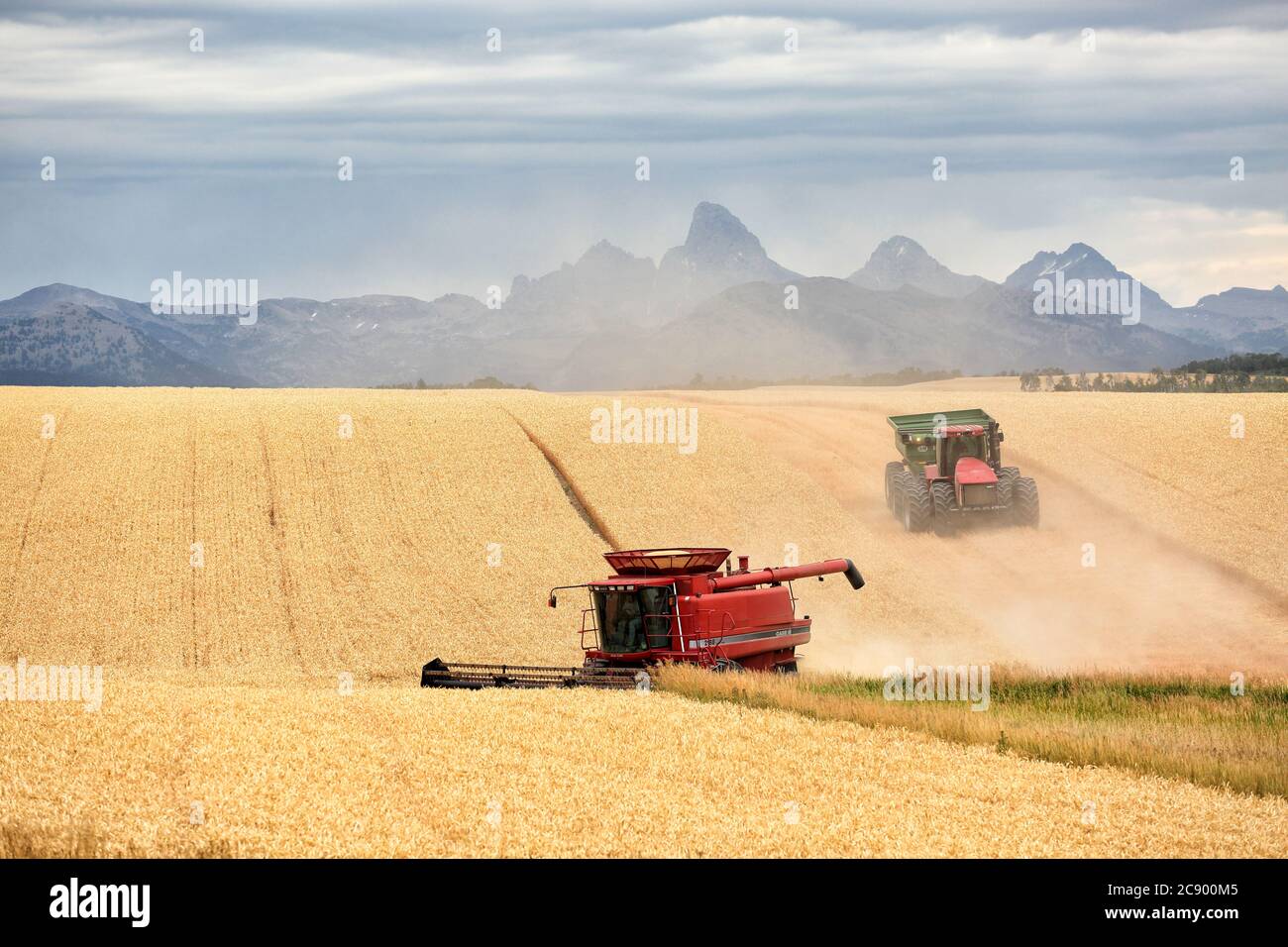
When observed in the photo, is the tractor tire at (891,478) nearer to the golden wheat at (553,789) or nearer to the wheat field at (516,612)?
the wheat field at (516,612)

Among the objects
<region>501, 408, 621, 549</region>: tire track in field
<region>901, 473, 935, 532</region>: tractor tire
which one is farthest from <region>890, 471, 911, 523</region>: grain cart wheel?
<region>501, 408, 621, 549</region>: tire track in field

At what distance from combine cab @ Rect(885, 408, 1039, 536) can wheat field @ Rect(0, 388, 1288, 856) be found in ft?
3.10

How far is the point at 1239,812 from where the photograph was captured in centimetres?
1337

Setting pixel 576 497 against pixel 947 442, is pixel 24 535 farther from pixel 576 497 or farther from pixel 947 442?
pixel 947 442

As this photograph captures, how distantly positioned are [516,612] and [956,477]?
1291 centimetres

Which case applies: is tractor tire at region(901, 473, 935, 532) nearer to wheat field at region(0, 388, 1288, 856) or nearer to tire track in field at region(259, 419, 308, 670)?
wheat field at region(0, 388, 1288, 856)

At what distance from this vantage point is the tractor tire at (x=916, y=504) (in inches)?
1485

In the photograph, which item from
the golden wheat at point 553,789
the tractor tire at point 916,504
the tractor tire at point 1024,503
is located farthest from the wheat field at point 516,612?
the tractor tire at point 1024,503

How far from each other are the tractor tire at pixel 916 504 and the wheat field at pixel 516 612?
654mm

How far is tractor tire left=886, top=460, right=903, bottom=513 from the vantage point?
131 feet
